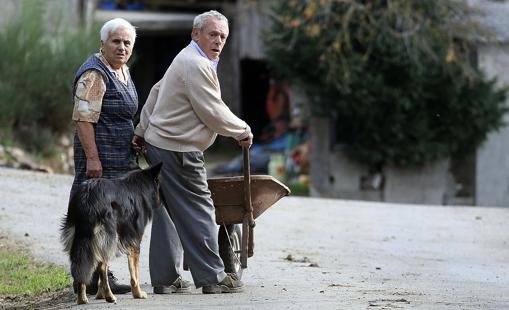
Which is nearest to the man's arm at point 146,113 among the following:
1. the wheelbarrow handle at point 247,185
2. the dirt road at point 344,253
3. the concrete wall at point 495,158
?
the wheelbarrow handle at point 247,185

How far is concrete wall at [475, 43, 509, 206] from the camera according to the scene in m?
20.1

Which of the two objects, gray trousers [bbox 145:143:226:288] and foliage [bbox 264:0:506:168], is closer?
gray trousers [bbox 145:143:226:288]

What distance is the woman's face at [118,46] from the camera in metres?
7.38

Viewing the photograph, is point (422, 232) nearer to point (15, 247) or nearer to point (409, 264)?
point (409, 264)

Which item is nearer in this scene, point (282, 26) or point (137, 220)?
point (137, 220)

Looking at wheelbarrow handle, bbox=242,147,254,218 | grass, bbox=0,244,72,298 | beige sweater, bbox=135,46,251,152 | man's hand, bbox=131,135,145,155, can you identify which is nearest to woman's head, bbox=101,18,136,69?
beige sweater, bbox=135,46,251,152

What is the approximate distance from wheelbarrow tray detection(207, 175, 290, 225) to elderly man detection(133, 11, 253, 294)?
26 cm

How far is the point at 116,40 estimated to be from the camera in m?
7.39

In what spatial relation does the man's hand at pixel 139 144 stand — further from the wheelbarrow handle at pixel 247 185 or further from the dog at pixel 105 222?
the wheelbarrow handle at pixel 247 185

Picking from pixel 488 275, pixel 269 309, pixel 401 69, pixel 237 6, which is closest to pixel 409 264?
pixel 488 275

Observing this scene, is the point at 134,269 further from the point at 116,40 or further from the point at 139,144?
the point at 116,40

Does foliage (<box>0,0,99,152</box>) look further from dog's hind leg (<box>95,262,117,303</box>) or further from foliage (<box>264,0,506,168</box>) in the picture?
dog's hind leg (<box>95,262,117,303</box>)

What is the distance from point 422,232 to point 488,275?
2.74 m

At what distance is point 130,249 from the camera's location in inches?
287
